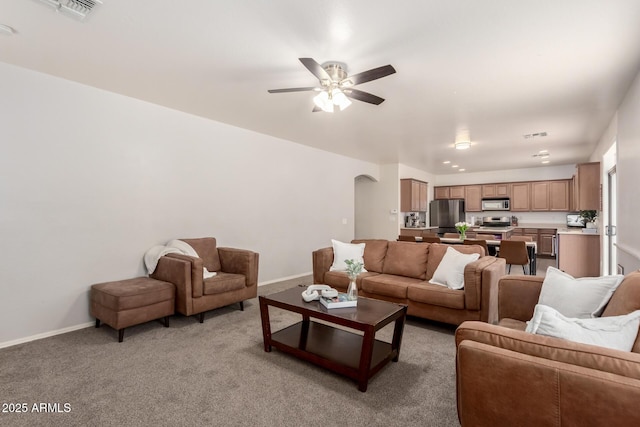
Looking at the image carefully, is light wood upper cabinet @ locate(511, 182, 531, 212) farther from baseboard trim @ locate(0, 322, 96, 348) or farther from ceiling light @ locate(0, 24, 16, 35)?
ceiling light @ locate(0, 24, 16, 35)

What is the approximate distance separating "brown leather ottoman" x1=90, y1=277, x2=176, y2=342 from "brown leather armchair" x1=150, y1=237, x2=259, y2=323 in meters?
0.13

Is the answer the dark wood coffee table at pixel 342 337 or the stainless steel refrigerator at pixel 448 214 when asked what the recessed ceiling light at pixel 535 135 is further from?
the dark wood coffee table at pixel 342 337

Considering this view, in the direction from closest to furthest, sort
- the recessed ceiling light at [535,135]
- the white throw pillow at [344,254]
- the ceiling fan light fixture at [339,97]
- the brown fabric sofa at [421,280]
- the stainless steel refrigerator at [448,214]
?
the ceiling fan light fixture at [339,97] < the brown fabric sofa at [421,280] < the white throw pillow at [344,254] < the recessed ceiling light at [535,135] < the stainless steel refrigerator at [448,214]

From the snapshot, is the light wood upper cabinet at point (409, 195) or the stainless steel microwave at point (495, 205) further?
the stainless steel microwave at point (495, 205)

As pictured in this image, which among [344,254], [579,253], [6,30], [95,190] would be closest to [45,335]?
[95,190]

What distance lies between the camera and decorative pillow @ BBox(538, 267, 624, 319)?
1842 mm

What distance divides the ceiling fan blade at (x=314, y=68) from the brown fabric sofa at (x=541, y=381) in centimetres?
192

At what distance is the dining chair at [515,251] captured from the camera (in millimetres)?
5047

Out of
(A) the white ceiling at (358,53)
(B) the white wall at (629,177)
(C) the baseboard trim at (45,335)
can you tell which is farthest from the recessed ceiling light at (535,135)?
(C) the baseboard trim at (45,335)

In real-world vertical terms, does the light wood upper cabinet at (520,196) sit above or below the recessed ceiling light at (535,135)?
below

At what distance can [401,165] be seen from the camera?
8.05 metres

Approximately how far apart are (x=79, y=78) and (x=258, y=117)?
6.40 ft

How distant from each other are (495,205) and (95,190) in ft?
30.8

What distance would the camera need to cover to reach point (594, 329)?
4.48 ft
